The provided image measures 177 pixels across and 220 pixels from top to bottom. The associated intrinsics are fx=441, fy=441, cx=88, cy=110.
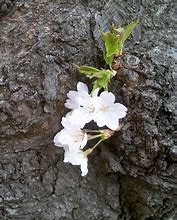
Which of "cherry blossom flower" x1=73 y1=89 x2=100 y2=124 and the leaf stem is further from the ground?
"cherry blossom flower" x1=73 y1=89 x2=100 y2=124

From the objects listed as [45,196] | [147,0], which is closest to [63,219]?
[45,196]

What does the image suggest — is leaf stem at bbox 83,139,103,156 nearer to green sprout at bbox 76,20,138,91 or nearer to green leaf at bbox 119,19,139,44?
green sprout at bbox 76,20,138,91

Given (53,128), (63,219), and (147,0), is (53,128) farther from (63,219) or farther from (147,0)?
(147,0)

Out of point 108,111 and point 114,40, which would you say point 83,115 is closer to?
point 108,111

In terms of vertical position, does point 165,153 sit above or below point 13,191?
above

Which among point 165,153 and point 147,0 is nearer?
point 165,153

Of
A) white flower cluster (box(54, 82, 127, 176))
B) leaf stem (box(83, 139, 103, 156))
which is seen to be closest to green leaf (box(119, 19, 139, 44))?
white flower cluster (box(54, 82, 127, 176))
